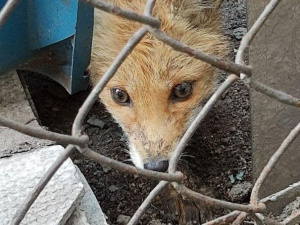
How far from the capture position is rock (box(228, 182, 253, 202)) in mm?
3227

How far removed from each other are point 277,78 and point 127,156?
107 centimetres

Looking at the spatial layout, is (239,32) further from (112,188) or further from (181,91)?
(112,188)

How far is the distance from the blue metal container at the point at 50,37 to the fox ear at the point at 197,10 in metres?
0.42

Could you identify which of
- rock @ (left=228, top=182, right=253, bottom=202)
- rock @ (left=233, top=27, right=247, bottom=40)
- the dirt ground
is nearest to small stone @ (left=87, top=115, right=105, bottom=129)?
the dirt ground

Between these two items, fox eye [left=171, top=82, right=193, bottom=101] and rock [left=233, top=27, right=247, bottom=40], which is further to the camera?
rock [left=233, top=27, right=247, bottom=40]

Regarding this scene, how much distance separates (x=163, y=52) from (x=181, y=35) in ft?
0.42

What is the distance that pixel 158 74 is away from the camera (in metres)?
3.02

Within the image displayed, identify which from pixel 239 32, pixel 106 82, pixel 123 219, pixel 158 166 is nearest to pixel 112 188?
pixel 123 219

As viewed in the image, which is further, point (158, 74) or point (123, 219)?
point (123, 219)

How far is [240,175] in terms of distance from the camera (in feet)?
11.0

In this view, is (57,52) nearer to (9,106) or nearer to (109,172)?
(9,106)

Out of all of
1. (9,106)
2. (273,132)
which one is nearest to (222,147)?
(273,132)

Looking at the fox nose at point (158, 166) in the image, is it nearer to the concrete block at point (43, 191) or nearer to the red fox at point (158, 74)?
the red fox at point (158, 74)

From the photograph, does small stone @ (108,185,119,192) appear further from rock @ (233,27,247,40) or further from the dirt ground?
rock @ (233,27,247,40)
